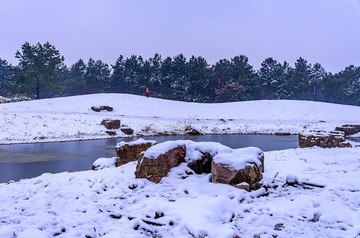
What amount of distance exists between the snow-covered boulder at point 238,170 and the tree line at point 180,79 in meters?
52.8

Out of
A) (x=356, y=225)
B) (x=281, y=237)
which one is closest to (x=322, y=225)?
(x=356, y=225)

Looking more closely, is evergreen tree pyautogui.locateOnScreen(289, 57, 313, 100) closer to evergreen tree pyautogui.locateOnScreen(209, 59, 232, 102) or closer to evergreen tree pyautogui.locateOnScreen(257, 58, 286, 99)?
evergreen tree pyautogui.locateOnScreen(257, 58, 286, 99)

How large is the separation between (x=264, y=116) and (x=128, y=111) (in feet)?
64.7

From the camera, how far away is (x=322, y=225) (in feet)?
12.7

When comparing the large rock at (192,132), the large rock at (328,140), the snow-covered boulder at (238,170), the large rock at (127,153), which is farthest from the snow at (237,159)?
the large rock at (192,132)

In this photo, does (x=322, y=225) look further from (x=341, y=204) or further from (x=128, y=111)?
(x=128, y=111)

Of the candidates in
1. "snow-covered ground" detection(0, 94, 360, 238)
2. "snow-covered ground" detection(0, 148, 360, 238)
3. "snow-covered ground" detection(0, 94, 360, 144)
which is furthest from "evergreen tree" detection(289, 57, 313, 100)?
"snow-covered ground" detection(0, 148, 360, 238)

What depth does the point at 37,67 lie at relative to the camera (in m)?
51.7

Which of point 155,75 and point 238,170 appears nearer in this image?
point 238,170

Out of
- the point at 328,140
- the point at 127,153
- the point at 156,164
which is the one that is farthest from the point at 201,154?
the point at 328,140

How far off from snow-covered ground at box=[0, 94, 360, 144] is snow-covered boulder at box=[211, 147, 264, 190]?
470 inches

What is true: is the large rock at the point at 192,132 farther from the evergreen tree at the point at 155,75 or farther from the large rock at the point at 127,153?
the evergreen tree at the point at 155,75

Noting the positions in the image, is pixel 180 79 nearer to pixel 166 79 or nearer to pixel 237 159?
pixel 166 79

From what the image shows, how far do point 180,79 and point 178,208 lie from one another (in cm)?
5849
